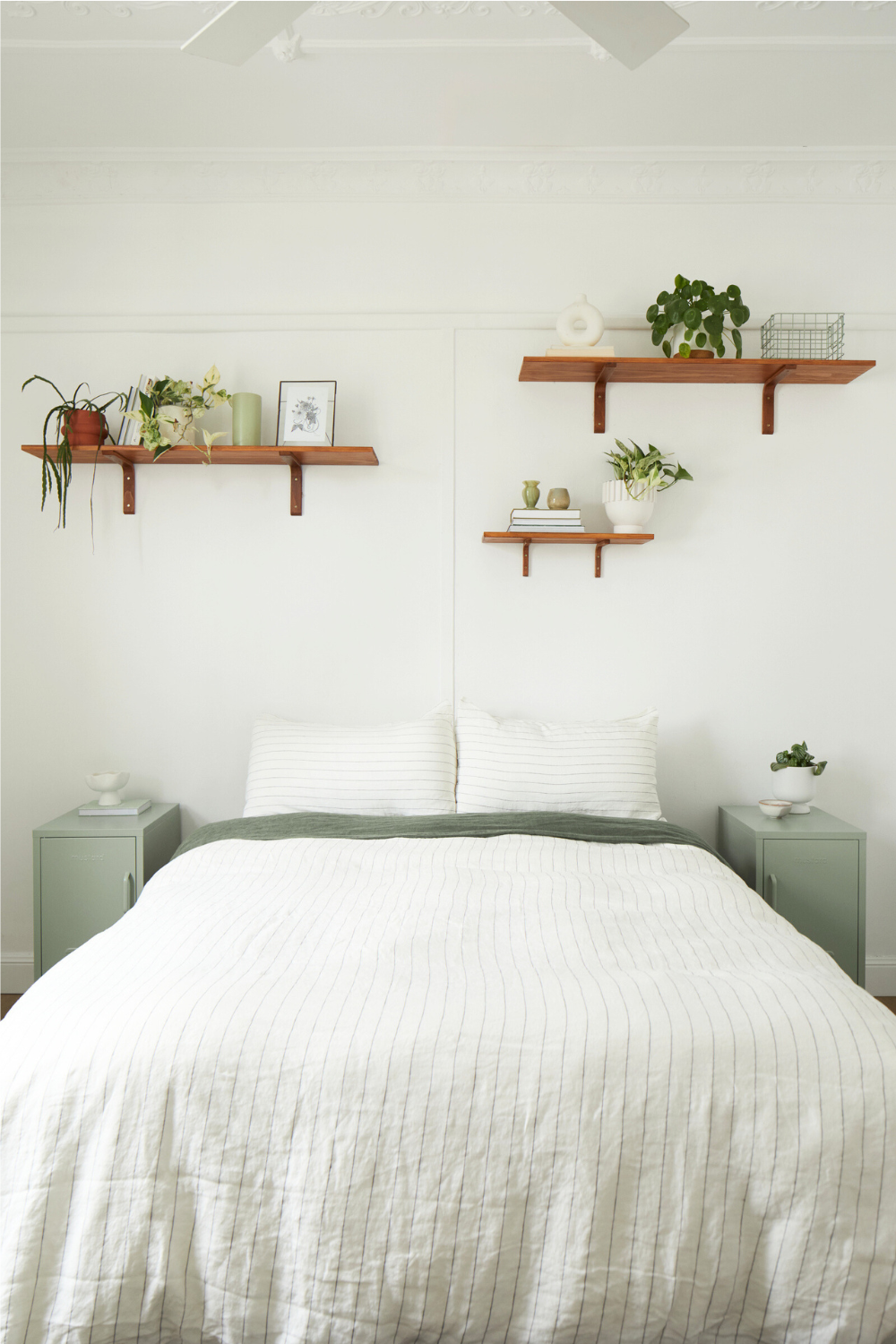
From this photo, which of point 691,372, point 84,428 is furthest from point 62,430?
point 691,372

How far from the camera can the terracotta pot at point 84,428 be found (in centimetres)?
290

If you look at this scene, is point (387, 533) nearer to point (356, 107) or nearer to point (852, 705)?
point (356, 107)

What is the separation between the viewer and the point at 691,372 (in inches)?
115

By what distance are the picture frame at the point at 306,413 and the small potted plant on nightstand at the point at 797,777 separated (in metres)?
1.80

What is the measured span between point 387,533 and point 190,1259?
7.35 ft

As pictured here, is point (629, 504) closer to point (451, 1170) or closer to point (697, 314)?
point (697, 314)

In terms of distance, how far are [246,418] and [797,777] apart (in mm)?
2111

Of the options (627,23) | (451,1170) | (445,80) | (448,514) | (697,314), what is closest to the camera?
(451,1170)

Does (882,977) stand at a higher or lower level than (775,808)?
lower

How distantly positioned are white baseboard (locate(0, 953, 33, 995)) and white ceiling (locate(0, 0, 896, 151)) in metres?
2.71

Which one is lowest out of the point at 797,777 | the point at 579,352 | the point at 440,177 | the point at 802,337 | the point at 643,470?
the point at 797,777

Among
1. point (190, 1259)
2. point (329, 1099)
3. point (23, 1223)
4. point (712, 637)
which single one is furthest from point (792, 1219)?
point (712, 637)

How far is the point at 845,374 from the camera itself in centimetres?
292

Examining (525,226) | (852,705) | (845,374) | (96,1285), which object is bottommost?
(96,1285)
